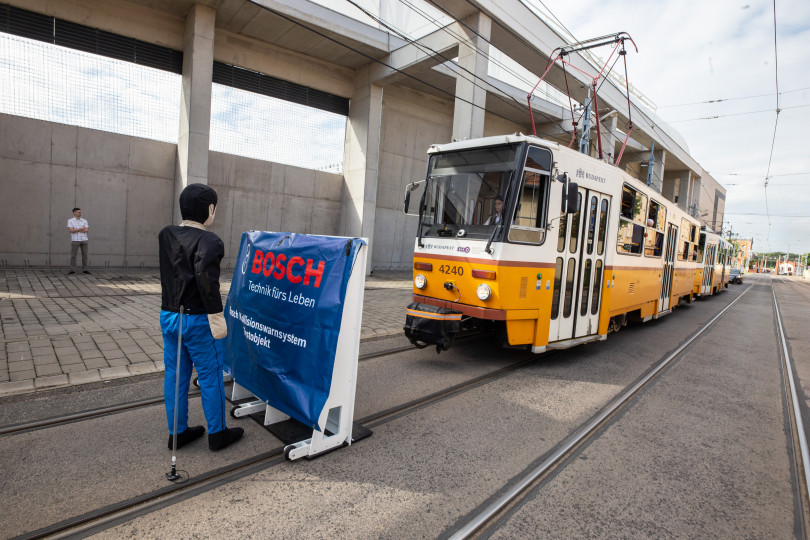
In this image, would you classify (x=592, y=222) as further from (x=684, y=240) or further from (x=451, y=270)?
(x=684, y=240)

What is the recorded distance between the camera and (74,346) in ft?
18.3

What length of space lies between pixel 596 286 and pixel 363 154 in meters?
11.9

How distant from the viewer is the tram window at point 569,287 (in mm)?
6383

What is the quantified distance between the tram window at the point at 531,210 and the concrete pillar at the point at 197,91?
35.0ft

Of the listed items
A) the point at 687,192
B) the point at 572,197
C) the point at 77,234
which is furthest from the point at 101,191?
the point at 687,192

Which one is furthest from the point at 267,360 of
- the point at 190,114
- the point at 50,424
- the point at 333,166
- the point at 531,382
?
the point at 333,166

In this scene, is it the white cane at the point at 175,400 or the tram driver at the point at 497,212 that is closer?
the white cane at the point at 175,400

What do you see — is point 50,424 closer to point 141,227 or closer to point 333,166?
point 141,227

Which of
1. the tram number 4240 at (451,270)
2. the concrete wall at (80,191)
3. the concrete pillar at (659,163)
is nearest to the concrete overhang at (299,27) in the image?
the concrete wall at (80,191)

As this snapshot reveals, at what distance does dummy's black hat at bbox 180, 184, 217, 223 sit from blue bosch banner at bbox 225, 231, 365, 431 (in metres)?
0.70

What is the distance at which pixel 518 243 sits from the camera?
18.4ft

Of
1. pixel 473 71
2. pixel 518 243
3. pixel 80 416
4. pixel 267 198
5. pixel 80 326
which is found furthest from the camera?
pixel 267 198

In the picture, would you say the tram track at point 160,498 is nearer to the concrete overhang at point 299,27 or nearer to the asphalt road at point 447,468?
the asphalt road at point 447,468

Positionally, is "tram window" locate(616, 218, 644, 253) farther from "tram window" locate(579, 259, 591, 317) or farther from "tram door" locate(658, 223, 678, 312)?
"tram door" locate(658, 223, 678, 312)
